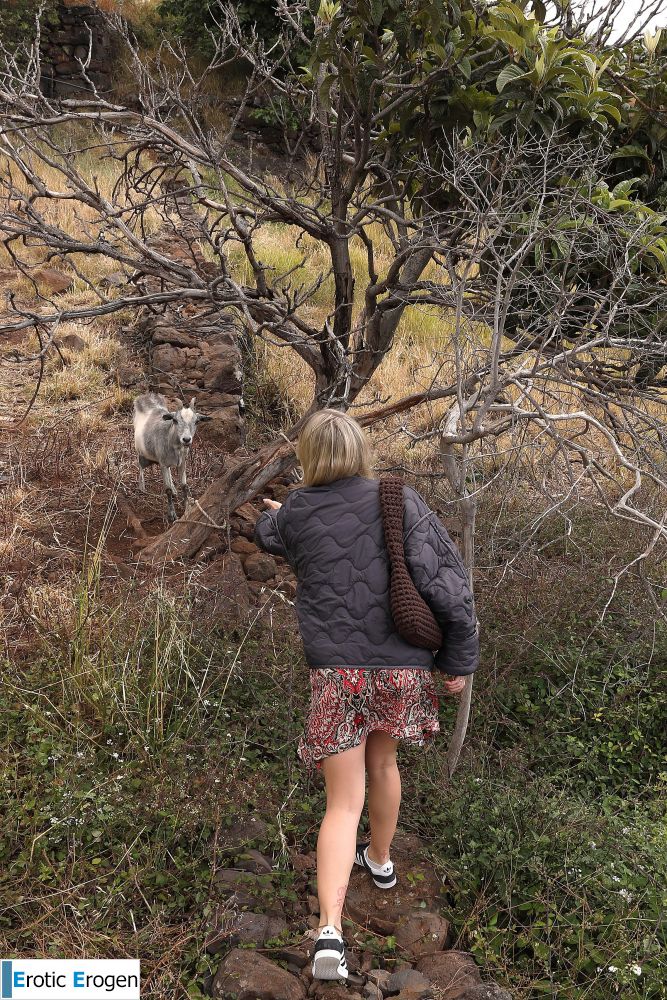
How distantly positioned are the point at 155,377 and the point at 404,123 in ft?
13.5

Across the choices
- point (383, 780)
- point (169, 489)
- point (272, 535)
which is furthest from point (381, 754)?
point (169, 489)

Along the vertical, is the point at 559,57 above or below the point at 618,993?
above

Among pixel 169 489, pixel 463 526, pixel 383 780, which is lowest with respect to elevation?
pixel 169 489

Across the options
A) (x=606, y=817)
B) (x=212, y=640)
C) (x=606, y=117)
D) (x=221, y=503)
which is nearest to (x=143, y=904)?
(x=212, y=640)

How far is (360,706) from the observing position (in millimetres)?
2846

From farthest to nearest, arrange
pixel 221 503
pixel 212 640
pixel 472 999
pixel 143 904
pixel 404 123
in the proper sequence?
pixel 221 503 → pixel 404 123 → pixel 212 640 → pixel 143 904 → pixel 472 999

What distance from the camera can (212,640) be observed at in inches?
174

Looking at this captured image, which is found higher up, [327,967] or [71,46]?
[71,46]

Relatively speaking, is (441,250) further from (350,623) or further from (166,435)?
(350,623)

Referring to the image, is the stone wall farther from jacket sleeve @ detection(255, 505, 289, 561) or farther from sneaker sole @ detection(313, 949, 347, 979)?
sneaker sole @ detection(313, 949, 347, 979)

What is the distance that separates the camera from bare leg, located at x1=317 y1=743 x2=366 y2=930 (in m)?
2.74

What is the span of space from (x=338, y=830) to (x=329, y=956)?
1.24ft

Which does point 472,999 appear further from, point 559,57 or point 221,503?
point 559,57

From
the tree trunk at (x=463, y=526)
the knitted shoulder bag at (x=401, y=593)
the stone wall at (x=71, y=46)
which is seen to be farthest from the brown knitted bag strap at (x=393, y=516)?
the stone wall at (x=71, y=46)
